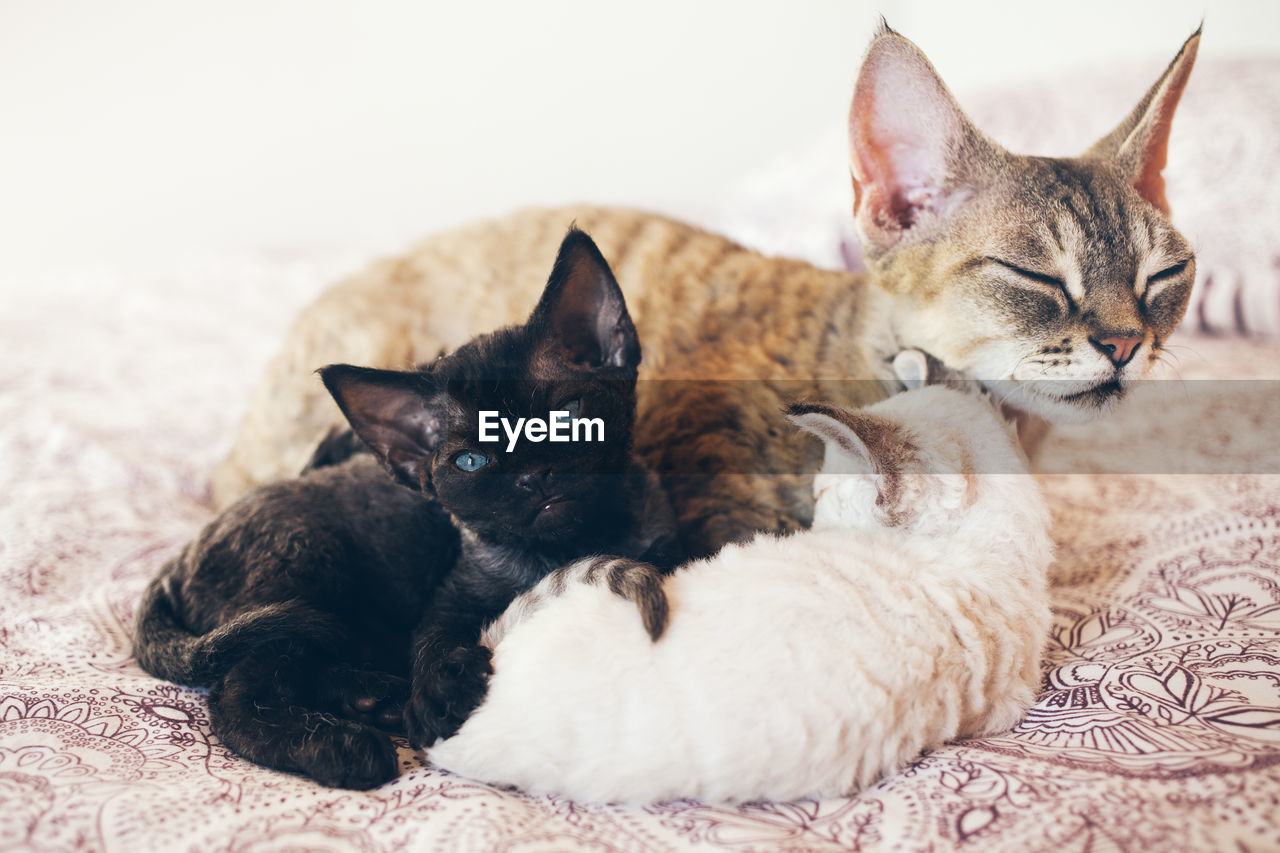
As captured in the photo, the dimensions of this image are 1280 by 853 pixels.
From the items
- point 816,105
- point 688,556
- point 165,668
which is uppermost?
point 816,105

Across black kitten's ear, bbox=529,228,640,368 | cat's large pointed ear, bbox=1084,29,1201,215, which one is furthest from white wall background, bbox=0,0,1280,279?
black kitten's ear, bbox=529,228,640,368

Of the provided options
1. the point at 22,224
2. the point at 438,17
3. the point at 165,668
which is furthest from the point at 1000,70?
the point at 22,224

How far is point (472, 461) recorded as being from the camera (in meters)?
1.28

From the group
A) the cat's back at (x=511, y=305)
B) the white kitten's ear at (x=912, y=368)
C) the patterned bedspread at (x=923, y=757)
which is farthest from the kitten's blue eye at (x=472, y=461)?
the white kitten's ear at (x=912, y=368)

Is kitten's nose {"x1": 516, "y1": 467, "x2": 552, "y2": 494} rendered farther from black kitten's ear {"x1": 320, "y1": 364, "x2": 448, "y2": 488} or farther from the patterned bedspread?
the patterned bedspread

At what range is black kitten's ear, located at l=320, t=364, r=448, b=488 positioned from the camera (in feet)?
4.21

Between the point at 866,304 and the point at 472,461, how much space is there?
0.89 metres

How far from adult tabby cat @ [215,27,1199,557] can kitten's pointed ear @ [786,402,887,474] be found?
37 cm

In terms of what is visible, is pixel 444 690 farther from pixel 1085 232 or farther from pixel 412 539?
pixel 1085 232

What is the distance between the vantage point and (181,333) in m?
3.17

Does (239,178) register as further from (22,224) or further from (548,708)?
(548,708)

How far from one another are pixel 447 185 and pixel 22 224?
2.25 m

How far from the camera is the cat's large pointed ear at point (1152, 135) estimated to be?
1386 mm

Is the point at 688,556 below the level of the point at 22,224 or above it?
below
